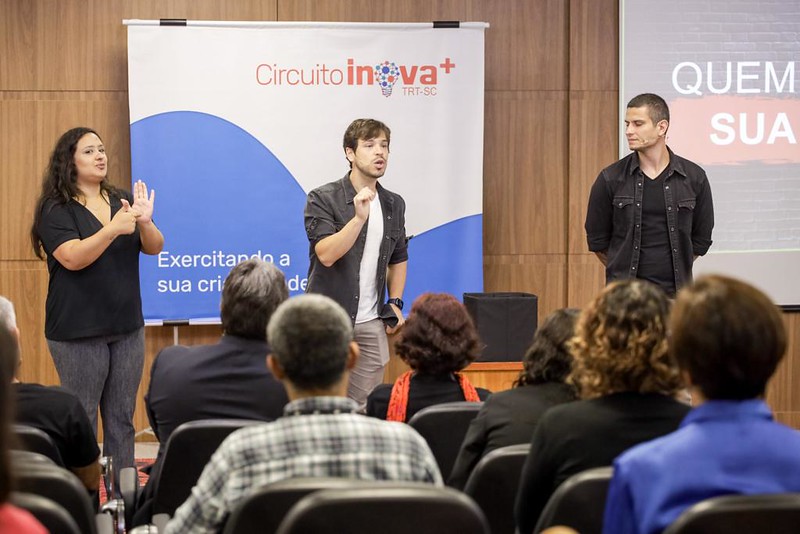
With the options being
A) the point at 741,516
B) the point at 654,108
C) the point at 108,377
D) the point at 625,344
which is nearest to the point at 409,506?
the point at 741,516

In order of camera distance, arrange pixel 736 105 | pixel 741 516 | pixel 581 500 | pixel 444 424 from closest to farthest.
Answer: pixel 741 516 → pixel 581 500 → pixel 444 424 → pixel 736 105

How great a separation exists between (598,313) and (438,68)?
4.05m

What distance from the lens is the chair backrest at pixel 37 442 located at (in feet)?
8.45

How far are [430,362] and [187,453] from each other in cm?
87

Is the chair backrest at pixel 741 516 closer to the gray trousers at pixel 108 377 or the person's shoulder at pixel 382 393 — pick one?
the person's shoulder at pixel 382 393

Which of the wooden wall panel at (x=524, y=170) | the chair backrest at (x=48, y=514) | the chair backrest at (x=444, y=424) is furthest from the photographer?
the wooden wall panel at (x=524, y=170)

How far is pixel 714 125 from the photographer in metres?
6.37

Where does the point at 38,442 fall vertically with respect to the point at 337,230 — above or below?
below

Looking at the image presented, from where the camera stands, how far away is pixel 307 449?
1.99m

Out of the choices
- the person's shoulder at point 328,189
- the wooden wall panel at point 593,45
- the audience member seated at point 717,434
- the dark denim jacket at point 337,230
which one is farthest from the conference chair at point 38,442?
the wooden wall panel at point 593,45

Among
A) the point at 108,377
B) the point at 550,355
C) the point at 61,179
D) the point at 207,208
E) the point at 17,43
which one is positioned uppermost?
the point at 17,43

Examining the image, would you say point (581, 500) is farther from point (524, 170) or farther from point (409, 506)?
point (524, 170)

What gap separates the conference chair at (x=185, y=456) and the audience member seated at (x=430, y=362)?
0.60 meters

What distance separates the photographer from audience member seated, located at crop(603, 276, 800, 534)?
1.74 meters
